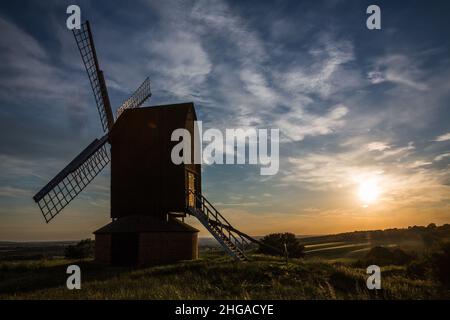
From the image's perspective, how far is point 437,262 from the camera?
1956 cm

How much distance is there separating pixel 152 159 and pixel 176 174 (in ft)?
6.72

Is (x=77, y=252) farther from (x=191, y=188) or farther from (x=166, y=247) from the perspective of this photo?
(x=191, y=188)

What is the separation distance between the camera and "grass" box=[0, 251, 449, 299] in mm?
10594

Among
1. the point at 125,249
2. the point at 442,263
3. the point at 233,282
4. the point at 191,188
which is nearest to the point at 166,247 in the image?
the point at 125,249

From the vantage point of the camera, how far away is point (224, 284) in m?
13.2

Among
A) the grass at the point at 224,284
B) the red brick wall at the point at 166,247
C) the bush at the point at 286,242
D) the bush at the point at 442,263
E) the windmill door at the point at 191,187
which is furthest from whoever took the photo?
the bush at the point at 286,242

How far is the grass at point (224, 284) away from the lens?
10.6m

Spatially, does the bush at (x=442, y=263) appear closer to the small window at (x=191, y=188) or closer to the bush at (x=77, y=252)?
the small window at (x=191, y=188)

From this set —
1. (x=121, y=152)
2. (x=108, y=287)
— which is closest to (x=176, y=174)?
(x=121, y=152)

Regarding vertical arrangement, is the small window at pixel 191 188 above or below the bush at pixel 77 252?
above

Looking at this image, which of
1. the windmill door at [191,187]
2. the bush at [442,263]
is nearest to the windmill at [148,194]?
the windmill door at [191,187]

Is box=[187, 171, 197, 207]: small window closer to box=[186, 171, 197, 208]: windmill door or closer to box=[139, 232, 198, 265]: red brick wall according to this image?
box=[186, 171, 197, 208]: windmill door

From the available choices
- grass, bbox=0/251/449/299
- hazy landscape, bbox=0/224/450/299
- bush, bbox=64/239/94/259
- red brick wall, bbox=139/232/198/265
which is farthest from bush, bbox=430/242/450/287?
bush, bbox=64/239/94/259
